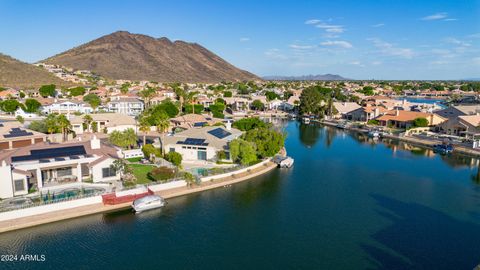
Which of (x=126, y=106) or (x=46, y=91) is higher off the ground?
(x=46, y=91)

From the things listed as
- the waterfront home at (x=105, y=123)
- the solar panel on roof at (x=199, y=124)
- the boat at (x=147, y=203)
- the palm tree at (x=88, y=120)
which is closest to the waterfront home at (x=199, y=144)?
the boat at (x=147, y=203)

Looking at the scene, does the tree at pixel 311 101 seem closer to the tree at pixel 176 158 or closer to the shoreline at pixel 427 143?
the shoreline at pixel 427 143

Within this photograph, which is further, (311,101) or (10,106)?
(311,101)

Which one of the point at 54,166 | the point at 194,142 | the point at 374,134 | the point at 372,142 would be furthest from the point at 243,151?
the point at 374,134

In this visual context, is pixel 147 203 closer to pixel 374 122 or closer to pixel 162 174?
pixel 162 174

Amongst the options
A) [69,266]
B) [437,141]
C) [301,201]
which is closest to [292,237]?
[301,201]

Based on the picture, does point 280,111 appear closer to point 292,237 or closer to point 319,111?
point 319,111

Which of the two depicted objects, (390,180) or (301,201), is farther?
(390,180)
